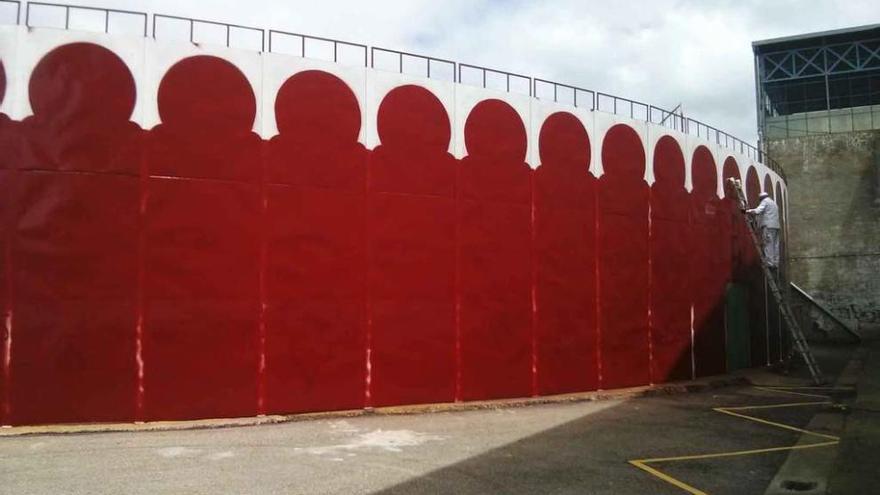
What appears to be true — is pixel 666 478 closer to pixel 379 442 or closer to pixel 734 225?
pixel 379 442

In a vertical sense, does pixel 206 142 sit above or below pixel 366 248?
above

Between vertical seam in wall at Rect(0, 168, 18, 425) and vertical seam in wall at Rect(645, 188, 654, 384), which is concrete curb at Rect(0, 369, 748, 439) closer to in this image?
vertical seam in wall at Rect(0, 168, 18, 425)

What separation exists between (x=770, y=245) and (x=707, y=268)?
2.19m

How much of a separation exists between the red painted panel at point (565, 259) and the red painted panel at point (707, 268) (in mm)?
3191

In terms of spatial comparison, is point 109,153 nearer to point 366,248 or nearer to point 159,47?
point 159,47

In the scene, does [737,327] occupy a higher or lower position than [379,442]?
higher

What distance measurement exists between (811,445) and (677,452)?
5.56 ft

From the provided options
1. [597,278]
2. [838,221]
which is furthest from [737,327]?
[838,221]

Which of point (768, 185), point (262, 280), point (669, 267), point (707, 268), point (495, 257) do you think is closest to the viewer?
point (262, 280)

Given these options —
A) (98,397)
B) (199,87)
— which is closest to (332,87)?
(199,87)

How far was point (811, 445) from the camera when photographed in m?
7.92

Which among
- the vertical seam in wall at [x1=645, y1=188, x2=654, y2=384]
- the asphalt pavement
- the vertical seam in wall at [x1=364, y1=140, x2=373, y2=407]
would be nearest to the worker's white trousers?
the vertical seam in wall at [x1=645, y1=188, x2=654, y2=384]

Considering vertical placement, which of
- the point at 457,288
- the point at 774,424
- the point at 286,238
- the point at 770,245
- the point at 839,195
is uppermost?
the point at 839,195

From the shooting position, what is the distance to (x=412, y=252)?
32.9 feet
